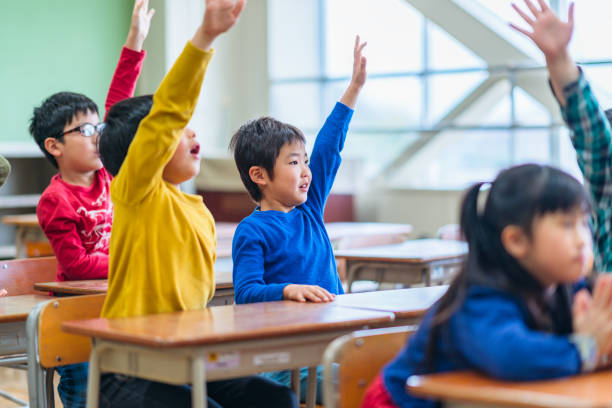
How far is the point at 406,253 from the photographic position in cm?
375

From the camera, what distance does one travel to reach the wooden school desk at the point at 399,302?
195 centimetres

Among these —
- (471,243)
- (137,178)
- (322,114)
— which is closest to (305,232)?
(137,178)

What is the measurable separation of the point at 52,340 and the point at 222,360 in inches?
25.9

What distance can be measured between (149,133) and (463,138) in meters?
5.66

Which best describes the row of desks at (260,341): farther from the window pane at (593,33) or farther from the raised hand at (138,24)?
the window pane at (593,33)

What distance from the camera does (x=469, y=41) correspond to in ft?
22.7

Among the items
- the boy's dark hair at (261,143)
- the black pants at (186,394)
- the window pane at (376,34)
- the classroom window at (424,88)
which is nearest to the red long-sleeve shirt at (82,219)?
the boy's dark hair at (261,143)

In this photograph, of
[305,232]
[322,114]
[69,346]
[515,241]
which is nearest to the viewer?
[515,241]

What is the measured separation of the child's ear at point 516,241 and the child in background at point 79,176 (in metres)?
1.83

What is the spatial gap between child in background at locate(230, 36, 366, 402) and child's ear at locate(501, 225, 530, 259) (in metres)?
0.86

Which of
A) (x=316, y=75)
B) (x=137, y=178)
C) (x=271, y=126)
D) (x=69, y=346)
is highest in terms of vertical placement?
(x=316, y=75)

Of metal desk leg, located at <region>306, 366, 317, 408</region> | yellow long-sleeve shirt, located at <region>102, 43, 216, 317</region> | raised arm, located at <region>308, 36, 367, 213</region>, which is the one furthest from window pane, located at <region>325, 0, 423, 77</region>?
yellow long-sleeve shirt, located at <region>102, 43, 216, 317</region>

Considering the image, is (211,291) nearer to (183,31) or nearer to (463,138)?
(463,138)

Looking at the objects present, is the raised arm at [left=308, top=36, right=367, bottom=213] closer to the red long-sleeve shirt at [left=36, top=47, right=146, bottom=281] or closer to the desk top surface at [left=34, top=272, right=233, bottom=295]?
the desk top surface at [left=34, top=272, right=233, bottom=295]
